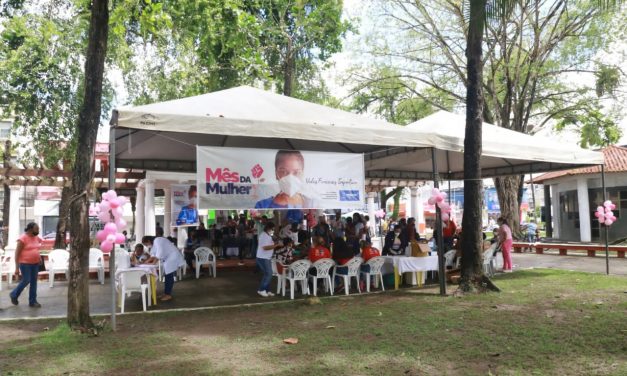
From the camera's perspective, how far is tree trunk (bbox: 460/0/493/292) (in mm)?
8797

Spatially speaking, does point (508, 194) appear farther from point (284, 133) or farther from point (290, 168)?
point (284, 133)

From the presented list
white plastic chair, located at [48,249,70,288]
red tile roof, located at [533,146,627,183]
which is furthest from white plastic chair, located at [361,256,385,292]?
red tile roof, located at [533,146,627,183]

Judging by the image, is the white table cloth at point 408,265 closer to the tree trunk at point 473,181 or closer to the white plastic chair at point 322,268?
the tree trunk at point 473,181

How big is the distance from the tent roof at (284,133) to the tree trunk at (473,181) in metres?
0.58

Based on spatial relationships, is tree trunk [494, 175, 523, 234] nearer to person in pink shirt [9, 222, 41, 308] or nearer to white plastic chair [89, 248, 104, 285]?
white plastic chair [89, 248, 104, 285]

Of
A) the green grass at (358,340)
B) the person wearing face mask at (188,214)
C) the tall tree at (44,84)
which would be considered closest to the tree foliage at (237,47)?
the tall tree at (44,84)

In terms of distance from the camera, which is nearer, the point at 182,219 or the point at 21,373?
the point at 21,373

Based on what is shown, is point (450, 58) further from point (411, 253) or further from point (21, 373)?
point (21, 373)

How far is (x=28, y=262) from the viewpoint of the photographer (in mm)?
8750

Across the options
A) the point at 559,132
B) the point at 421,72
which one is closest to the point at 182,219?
the point at 421,72

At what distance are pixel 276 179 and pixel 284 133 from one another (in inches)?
35.1

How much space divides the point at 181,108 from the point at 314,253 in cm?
361

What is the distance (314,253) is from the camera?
9109 millimetres

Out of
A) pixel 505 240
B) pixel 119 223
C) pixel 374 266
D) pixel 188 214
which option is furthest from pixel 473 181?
pixel 188 214
